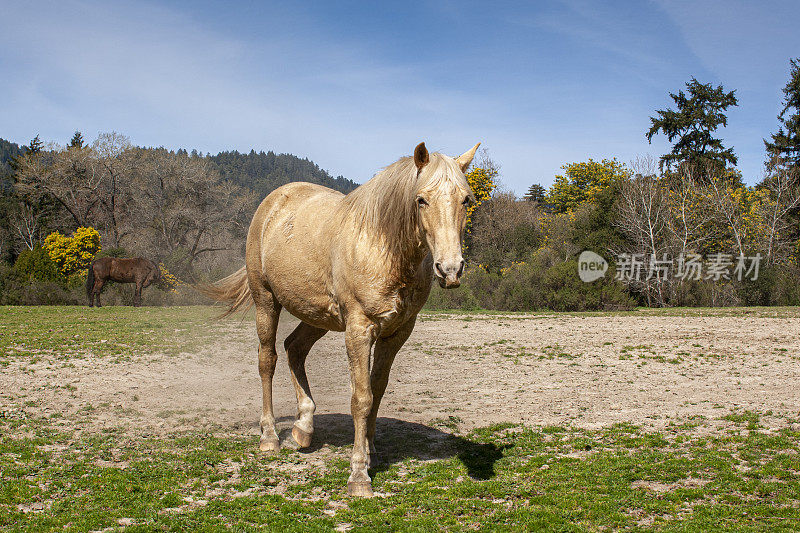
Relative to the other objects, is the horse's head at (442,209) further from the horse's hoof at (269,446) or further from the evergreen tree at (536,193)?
the evergreen tree at (536,193)

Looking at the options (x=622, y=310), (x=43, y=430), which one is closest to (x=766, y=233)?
(x=622, y=310)

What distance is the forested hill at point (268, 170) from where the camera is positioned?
80.6 meters

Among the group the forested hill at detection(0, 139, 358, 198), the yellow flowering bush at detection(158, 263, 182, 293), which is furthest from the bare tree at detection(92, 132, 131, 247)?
the forested hill at detection(0, 139, 358, 198)

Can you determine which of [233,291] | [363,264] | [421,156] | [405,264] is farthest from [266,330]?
[421,156]

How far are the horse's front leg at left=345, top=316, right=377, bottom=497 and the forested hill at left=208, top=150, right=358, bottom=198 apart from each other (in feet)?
235

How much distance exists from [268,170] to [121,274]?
68.3 meters

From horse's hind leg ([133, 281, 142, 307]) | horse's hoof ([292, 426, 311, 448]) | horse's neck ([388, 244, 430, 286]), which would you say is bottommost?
horse's hoof ([292, 426, 311, 448])

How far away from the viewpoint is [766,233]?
3003 centimetres

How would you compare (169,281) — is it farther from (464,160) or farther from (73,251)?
(464,160)

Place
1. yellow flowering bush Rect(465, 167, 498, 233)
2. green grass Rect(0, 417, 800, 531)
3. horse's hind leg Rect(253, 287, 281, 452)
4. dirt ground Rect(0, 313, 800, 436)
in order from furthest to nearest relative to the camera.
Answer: yellow flowering bush Rect(465, 167, 498, 233), dirt ground Rect(0, 313, 800, 436), horse's hind leg Rect(253, 287, 281, 452), green grass Rect(0, 417, 800, 531)

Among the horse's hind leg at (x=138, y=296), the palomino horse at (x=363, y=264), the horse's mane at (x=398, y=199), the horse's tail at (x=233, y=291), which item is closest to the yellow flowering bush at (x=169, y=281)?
the horse's hind leg at (x=138, y=296)

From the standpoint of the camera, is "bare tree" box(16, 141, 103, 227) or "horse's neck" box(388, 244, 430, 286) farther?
"bare tree" box(16, 141, 103, 227)

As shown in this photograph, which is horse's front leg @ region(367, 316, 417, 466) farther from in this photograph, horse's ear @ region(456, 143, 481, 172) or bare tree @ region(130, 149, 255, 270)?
bare tree @ region(130, 149, 255, 270)

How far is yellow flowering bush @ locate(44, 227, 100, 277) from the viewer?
33.1 m
